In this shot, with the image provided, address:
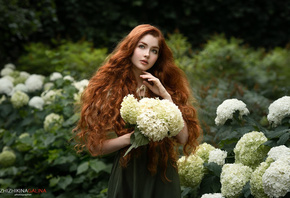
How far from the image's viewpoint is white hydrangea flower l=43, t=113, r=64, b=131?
13.6 ft

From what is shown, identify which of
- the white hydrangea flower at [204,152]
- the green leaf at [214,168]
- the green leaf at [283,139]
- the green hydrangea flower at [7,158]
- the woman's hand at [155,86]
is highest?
the woman's hand at [155,86]

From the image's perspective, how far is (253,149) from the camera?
2387 mm

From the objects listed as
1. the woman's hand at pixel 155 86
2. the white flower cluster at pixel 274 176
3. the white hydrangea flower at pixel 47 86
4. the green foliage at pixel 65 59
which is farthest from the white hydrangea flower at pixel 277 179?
the green foliage at pixel 65 59

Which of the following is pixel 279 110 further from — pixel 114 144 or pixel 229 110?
pixel 114 144

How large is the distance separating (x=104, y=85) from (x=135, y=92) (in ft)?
0.70

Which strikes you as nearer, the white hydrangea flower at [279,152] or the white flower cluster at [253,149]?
the white hydrangea flower at [279,152]

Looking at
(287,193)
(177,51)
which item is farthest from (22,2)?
(287,193)

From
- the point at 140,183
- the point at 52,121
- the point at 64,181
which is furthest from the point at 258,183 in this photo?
the point at 52,121

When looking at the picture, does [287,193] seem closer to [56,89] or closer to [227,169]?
[227,169]

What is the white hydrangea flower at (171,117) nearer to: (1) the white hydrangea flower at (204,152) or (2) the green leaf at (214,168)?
(2) the green leaf at (214,168)

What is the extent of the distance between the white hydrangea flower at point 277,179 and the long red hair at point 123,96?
1.73ft

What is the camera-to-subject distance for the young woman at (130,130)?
2.23 meters

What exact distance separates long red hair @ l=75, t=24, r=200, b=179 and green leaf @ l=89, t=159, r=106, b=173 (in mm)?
1353

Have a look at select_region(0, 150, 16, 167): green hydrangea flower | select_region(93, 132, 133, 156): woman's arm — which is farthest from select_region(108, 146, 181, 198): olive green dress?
select_region(0, 150, 16, 167): green hydrangea flower
